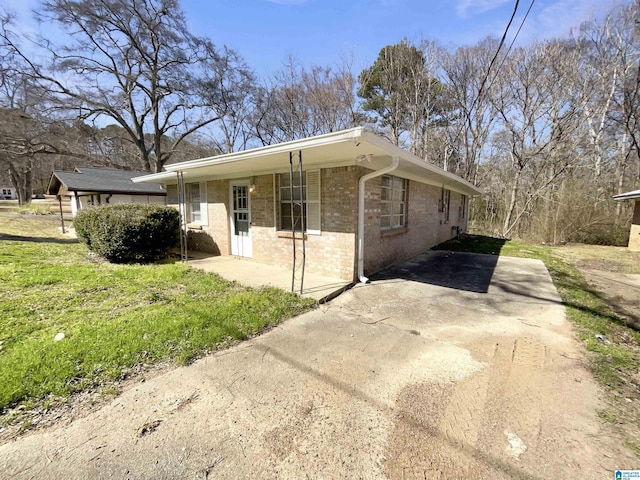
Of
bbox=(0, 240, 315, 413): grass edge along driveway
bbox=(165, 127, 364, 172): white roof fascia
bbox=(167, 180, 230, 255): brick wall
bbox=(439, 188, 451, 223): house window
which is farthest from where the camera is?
bbox=(439, 188, 451, 223): house window

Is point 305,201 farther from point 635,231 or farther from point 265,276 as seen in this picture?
point 635,231

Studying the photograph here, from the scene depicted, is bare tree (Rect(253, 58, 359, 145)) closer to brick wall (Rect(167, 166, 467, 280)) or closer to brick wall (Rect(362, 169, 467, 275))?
brick wall (Rect(362, 169, 467, 275))

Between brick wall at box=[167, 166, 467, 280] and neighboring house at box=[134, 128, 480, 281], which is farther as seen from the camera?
brick wall at box=[167, 166, 467, 280]

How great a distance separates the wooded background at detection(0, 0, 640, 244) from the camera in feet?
45.1

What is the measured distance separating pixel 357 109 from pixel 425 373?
57.6 feet

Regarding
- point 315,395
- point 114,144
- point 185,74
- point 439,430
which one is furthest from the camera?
point 114,144

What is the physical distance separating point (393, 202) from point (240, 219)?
411 cm

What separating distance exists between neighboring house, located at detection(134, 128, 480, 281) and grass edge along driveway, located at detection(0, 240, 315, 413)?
162 cm

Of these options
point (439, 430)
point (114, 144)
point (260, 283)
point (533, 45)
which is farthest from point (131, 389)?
point (114, 144)

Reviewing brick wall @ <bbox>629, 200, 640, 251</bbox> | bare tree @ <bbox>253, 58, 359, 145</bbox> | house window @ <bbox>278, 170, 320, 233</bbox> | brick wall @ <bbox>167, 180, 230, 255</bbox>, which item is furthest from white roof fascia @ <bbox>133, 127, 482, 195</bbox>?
bare tree @ <bbox>253, 58, 359, 145</bbox>

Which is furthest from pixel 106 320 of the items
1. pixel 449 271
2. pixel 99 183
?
pixel 99 183

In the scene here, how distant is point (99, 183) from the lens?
45.3 feet

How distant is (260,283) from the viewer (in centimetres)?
545

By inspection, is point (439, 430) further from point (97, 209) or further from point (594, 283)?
point (97, 209)
